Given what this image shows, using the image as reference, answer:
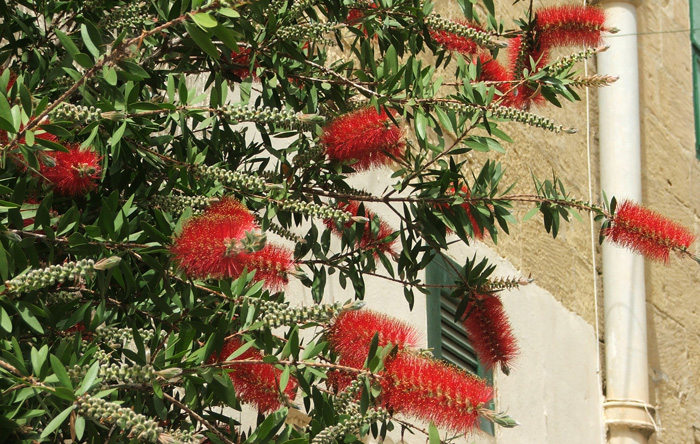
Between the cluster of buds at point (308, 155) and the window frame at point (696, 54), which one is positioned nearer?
the cluster of buds at point (308, 155)

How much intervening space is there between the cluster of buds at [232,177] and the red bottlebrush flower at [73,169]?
0.20 meters

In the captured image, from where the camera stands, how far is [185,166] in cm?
208

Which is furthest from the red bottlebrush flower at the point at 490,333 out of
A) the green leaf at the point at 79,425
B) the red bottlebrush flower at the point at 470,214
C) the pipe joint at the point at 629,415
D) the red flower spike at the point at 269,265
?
the pipe joint at the point at 629,415

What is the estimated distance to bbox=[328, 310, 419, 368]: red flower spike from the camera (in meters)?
1.93

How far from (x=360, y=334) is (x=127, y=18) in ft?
2.53

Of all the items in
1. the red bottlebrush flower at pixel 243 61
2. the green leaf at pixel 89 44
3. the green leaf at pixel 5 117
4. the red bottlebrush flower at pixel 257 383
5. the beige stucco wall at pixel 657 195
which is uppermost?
the beige stucco wall at pixel 657 195

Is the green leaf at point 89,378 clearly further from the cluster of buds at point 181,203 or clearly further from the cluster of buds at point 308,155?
the cluster of buds at point 308,155

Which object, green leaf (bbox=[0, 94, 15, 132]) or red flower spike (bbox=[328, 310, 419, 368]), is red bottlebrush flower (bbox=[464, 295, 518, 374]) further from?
green leaf (bbox=[0, 94, 15, 132])

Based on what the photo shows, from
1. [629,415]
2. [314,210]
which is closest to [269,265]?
[314,210]

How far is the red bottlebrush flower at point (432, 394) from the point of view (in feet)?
5.76

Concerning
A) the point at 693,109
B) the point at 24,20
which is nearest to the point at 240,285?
the point at 24,20

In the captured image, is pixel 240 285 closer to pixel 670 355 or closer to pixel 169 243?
pixel 169 243

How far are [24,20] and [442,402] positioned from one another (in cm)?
122

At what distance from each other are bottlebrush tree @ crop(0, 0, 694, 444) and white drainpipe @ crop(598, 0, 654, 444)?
299cm
